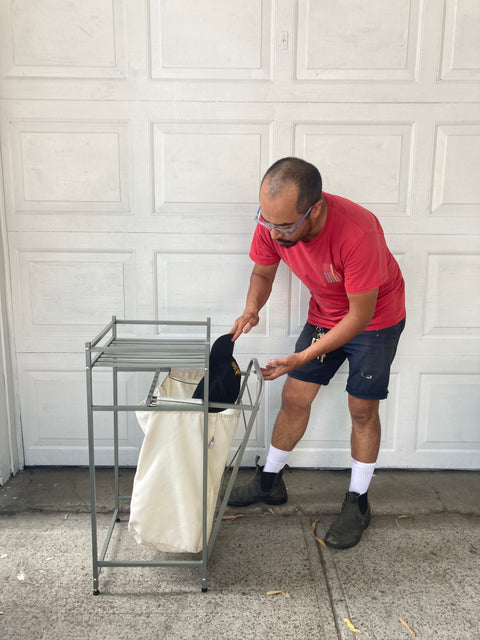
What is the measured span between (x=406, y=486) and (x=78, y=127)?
94.4 inches

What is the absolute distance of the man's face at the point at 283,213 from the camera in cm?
186

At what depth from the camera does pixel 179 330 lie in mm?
2799

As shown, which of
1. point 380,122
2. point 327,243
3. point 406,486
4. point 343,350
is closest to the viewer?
point 327,243

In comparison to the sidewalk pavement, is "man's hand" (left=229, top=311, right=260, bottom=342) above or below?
above

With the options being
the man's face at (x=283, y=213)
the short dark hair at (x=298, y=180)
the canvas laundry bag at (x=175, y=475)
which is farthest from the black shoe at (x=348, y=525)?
the short dark hair at (x=298, y=180)

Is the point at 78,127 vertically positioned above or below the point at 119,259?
above

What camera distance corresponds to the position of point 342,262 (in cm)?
208

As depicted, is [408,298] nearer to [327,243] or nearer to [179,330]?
[327,243]

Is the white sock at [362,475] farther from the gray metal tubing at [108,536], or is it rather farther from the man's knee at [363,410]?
the gray metal tubing at [108,536]

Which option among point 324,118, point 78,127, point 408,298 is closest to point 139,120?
point 78,127

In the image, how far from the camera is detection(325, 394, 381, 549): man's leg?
2.37 m

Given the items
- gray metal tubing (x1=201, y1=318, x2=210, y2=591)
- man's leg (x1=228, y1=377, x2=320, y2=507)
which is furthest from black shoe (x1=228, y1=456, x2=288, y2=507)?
gray metal tubing (x1=201, y1=318, x2=210, y2=591)

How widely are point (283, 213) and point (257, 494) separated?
140cm

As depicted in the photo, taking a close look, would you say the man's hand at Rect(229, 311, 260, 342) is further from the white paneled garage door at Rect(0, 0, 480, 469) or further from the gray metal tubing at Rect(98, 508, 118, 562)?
the gray metal tubing at Rect(98, 508, 118, 562)
